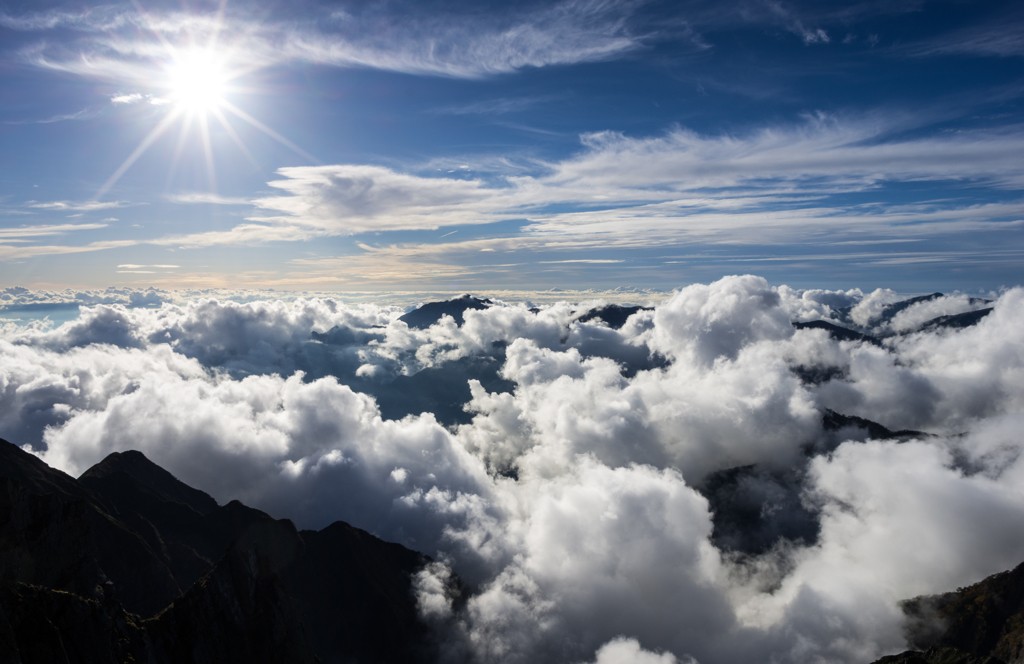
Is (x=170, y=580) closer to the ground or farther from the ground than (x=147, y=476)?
closer to the ground

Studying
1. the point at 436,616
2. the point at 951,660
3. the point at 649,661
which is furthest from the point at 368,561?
the point at 951,660

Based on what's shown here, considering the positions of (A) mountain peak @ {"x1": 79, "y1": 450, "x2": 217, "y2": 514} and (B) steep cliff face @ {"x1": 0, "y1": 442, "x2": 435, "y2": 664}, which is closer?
(B) steep cliff face @ {"x1": 0, "y1": 442, "x2": 435, "y2": 664}

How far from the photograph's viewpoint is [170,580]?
111 m

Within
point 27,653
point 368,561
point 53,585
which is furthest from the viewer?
point 368,561

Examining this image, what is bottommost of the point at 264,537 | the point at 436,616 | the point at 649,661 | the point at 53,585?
the point at 649,661

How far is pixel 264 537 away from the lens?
516ft

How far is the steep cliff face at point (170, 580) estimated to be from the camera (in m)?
42.3

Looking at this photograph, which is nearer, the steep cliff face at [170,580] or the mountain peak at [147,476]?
the steep cliff face at [170,580]

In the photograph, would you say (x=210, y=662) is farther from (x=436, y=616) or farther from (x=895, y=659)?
(x=895, y=659)

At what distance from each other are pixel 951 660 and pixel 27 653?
194m

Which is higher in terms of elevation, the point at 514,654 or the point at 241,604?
the point at 241,604

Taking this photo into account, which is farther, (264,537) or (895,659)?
(264,537)

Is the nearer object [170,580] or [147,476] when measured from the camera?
[170,580]

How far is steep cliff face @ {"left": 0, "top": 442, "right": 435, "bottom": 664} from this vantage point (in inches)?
1665
